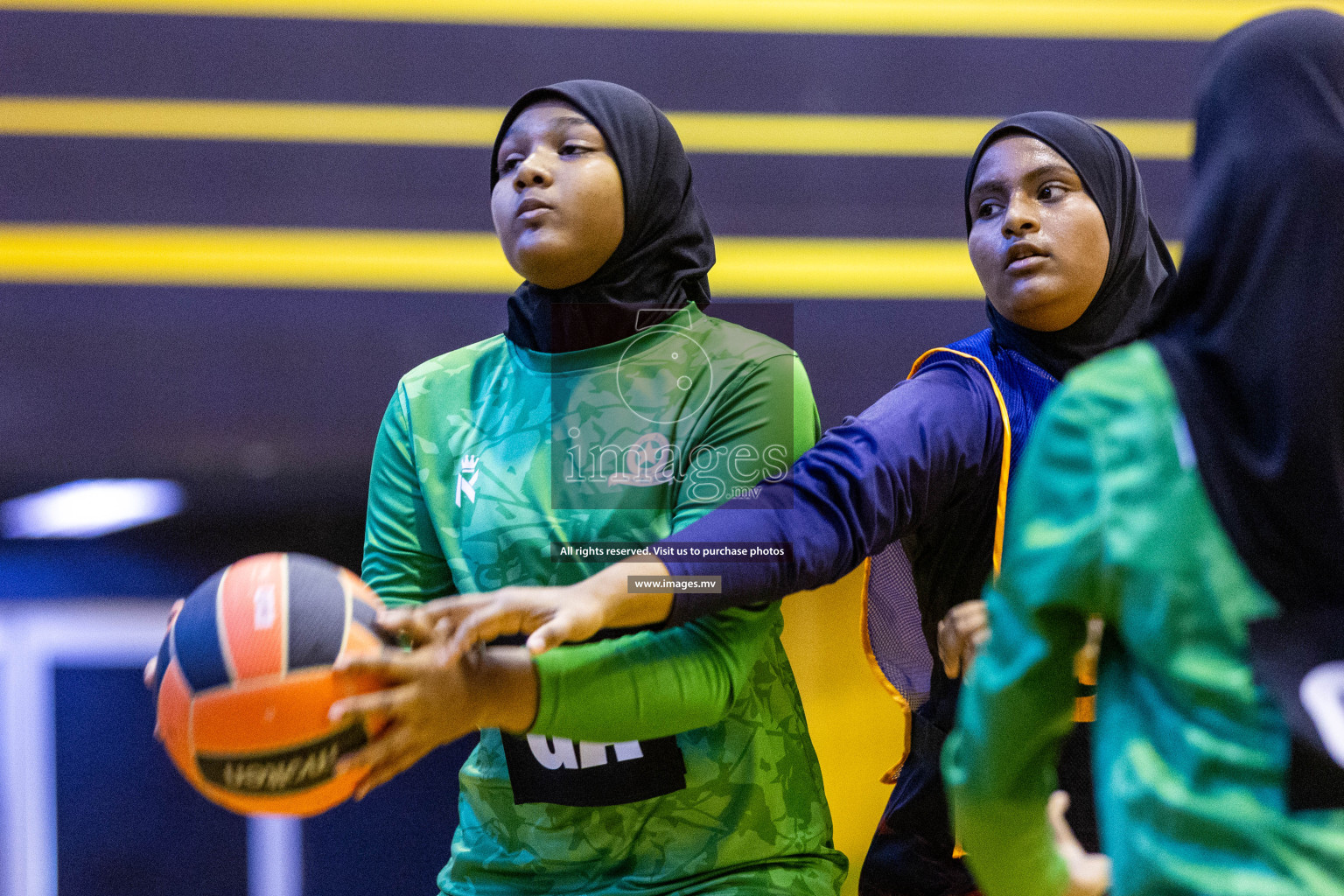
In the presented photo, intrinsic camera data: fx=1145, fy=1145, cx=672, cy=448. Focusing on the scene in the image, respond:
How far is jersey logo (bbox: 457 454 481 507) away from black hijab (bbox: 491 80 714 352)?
21 cm

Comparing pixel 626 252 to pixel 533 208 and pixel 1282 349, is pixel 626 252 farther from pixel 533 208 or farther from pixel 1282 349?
pixel 1282 349

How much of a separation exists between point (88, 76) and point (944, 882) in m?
3.38

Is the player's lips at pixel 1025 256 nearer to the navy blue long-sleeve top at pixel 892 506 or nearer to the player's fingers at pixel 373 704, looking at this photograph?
the navy blue long-sleeve top at pixel 892 506

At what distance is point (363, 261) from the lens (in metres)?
3.50

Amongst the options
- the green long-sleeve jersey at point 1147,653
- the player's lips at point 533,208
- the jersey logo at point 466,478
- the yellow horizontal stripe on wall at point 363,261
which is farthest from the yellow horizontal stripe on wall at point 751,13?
the green long-sleeve jersey at point 1147,653

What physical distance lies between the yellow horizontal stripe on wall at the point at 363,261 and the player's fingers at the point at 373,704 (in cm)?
232

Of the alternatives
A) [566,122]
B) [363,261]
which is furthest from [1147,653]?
[363,261]

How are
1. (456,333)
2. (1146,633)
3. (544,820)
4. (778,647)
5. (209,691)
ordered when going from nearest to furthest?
(1146,633) < (209,691) < (544,820) < (778,647) < (456,333)

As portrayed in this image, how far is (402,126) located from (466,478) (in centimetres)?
215

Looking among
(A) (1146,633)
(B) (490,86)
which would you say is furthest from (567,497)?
(B) (490,86)

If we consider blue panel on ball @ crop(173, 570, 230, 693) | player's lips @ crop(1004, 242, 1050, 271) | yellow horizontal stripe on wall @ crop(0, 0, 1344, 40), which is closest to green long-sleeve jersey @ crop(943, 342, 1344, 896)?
player's lips @ crop(1004, 242, 1050, 271)

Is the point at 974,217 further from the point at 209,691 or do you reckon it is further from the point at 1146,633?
the point at 209,691

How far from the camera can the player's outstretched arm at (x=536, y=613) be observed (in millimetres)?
1326

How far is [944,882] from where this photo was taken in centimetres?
173
